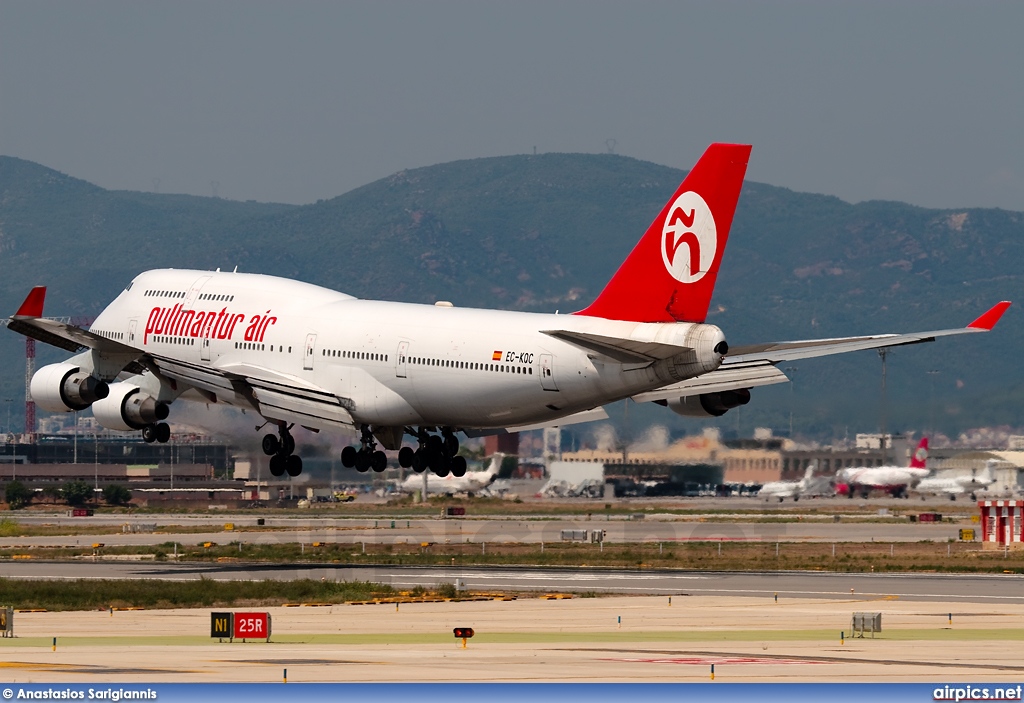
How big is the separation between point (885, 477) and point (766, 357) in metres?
97.6

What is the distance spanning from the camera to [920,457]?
153m

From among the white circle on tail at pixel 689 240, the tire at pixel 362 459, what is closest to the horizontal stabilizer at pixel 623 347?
the white circle on tail at pixel 689 240

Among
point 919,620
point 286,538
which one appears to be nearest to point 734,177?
point 919,620

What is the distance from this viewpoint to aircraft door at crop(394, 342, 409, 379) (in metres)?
60.4

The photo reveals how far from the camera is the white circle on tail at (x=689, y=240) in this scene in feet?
176

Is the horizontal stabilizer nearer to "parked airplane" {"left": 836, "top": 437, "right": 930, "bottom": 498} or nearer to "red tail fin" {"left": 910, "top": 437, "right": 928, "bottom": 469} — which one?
"parked airplane" {"left": 836, "top": 437, "right": 930, "bottom": 498}

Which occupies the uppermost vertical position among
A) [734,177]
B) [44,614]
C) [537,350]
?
[734,177]

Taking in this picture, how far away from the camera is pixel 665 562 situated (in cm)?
7750

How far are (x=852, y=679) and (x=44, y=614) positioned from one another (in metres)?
27.4

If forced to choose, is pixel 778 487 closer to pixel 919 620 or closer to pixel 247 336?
pixel 247 336

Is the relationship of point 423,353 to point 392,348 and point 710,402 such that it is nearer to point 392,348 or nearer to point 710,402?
point 392,348
